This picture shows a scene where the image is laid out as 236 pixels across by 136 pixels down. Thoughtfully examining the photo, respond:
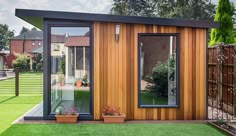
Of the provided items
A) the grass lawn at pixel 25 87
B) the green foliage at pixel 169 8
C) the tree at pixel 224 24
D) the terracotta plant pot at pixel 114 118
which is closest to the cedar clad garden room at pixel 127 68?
the terracotta plant pot at pixel 114 118

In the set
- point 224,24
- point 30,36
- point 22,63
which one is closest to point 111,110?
point 224,24

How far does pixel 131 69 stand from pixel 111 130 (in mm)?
1779

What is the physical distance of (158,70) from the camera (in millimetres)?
7840

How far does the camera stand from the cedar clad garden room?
7.77 meters

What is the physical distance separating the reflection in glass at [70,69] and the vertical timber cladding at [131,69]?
0.84 feet

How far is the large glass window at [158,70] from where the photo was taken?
781cm

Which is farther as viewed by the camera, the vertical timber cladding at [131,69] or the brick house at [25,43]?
the brick house at [25,43]

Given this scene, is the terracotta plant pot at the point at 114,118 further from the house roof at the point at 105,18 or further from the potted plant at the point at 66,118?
the house roof at the point at 105,18

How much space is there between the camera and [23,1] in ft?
96.2

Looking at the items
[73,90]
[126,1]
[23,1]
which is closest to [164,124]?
[73,90]

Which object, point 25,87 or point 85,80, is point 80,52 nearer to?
point 85,80

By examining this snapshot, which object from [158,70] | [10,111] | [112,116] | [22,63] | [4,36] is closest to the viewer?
[112,116]

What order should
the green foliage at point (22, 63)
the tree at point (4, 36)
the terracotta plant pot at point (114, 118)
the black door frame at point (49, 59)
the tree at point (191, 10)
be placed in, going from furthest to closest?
the tree at point (4, 36)
the green foliage at point (22, 63)
the tree at point (191, 10)
the black door frame at point (49, 59)
the terracotta plant pot at point (114, 118)

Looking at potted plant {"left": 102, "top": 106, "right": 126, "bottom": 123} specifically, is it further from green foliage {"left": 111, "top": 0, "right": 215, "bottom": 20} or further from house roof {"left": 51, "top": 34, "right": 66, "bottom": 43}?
A: green foliage {"left": 111, "top": 0, "right": 215, "bottom": 20}
